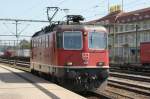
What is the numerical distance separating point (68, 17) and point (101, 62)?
9.44 feet

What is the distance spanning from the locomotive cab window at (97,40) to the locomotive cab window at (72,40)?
471mm

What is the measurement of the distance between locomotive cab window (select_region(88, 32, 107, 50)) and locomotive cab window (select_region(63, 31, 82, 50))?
471mm

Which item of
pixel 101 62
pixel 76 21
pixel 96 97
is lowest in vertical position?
pixel 96 97

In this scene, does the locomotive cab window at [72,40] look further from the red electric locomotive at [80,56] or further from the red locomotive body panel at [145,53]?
the red locomotive body panel at [145,53]

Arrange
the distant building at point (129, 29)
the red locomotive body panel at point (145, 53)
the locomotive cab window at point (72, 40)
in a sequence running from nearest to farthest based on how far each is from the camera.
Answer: the locomotive cab window at point (72, 40) → the red locomotive body panel at point (145, 53) → the distant building at point (129, 29)

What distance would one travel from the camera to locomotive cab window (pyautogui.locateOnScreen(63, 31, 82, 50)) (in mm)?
18578

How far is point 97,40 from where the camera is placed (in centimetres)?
1881

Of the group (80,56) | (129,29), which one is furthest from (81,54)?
(129,29)

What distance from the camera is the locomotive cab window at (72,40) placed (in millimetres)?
18578

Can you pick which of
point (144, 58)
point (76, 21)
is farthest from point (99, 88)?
point (144, 58)

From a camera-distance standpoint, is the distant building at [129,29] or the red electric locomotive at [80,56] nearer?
the red electric locomotive at [80,56]

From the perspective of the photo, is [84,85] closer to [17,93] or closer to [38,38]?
[17,93]

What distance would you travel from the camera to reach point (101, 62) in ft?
61.0

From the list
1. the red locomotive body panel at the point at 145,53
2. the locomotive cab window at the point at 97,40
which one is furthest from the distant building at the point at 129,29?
the locomotive cab window at the point at 97,40
